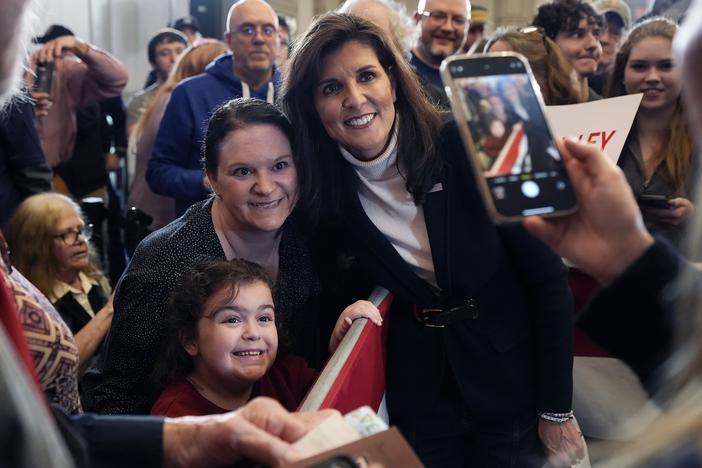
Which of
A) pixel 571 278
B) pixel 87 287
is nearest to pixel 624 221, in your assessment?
pixel 571 278

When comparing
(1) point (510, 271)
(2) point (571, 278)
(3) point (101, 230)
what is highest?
(1) point (510, 271)

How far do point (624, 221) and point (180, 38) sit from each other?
6.12m

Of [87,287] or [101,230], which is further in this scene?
[101,230]

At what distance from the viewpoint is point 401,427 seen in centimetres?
233

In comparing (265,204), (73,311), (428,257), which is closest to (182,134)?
(73,311)

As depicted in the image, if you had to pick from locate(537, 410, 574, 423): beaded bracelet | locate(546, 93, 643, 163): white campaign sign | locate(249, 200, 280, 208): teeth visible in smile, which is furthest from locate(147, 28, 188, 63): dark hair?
locate(537, 410, 574, 423): beaded bracelet

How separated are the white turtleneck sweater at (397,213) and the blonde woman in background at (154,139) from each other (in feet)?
7.15

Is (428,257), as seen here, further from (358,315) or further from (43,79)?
(43,79)

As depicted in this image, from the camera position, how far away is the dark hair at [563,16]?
13.9 feet

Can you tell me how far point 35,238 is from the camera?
11.4 feet

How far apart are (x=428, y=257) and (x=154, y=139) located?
8.19ft

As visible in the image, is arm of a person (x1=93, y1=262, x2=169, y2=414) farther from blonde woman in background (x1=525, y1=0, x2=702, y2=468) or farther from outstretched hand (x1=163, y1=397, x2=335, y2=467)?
blonde woman in background (x1=525, y1=0, x2=702, y2=468)

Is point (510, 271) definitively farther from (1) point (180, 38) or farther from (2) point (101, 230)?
(1) point (180, 38)

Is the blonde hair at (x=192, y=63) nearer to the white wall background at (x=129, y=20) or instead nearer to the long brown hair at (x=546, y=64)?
the long brown hair at (x=546, y=64)
